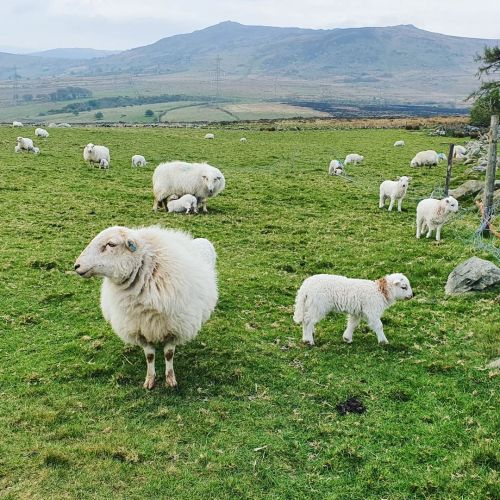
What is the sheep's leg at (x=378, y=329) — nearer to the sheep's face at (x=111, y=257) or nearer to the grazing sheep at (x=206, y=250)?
the grazing sheep at (x=206, y=250)

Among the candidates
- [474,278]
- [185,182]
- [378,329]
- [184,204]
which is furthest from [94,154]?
[378,329]

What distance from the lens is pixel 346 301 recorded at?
995 centimetres

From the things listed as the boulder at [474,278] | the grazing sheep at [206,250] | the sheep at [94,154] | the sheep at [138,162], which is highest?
the sheep at [94,154]

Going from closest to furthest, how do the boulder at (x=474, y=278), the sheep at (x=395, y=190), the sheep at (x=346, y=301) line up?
1. the sheep at (x=346, y=301)
2. the boulder at (x=474, y=278)
3. the sheep at (x=395, y=190)

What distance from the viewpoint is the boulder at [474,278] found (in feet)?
39.3

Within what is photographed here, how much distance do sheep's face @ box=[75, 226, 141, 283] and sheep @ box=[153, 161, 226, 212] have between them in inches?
509

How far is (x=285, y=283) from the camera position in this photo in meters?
13.3

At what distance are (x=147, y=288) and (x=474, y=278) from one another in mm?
8178

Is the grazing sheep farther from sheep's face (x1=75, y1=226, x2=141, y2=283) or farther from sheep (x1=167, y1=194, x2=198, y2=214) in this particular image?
sheep (x1=167, y1=194, x2=198, y2=214)

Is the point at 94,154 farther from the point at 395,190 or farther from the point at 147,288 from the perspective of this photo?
the point at 147,288

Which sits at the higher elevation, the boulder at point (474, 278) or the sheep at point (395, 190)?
the sheep at point (395, 190)

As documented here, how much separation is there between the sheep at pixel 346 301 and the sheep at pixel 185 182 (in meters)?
11.7

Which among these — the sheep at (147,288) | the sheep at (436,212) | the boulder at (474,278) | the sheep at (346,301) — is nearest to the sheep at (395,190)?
the sheep at (436,212)

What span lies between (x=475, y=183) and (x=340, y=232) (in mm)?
8436
